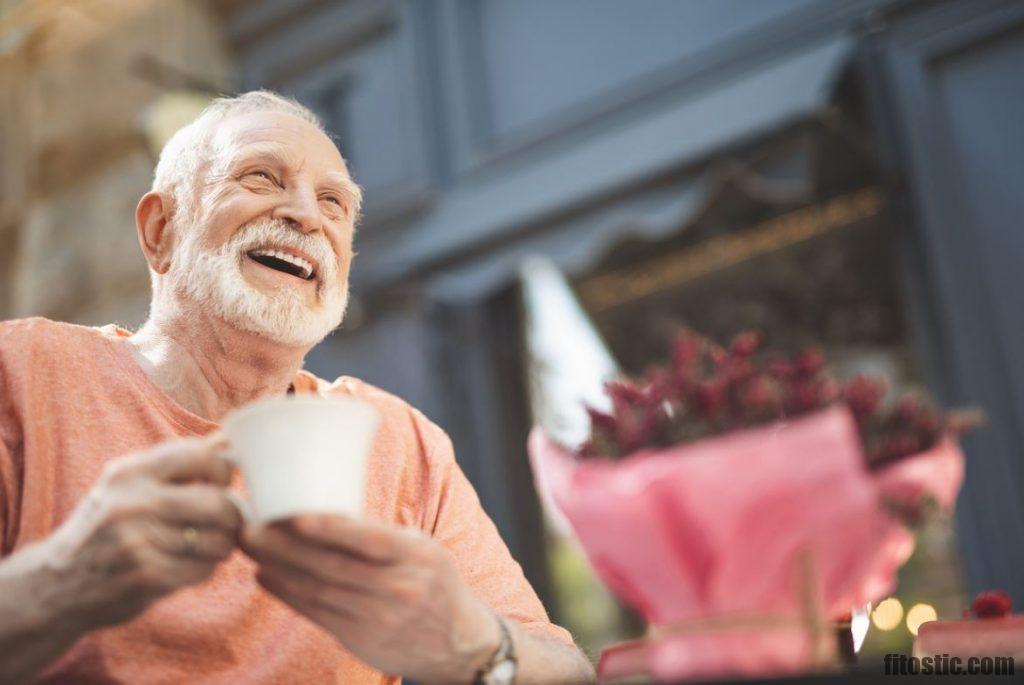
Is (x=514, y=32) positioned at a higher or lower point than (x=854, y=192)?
higher

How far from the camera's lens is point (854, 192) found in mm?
3717

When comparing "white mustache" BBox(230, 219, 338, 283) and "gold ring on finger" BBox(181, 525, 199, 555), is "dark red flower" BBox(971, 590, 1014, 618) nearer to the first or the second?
"gold ring on finger" BBox(181, 525, 199, 555)

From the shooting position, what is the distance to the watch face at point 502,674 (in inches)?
42.3

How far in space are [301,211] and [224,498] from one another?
0.89 metres

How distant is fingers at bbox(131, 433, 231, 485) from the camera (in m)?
0.91

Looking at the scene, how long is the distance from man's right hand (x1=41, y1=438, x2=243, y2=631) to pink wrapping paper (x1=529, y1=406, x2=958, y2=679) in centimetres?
29

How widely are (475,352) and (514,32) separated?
1394 millimetres

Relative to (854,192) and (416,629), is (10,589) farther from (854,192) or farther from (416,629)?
(854,192)

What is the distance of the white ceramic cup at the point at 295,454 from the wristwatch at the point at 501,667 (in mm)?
283

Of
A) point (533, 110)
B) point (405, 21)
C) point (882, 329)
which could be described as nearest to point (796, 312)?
point (882, 329)

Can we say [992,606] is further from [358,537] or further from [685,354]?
[358,537]

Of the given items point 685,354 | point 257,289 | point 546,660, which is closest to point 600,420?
point 685,354

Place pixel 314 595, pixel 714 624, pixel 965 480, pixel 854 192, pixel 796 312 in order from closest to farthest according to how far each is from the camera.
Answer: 1. pixel 714 624
2. pixel 314 595
3. pixel 965 480
4. pixel 854 192
5. pixel 796 312

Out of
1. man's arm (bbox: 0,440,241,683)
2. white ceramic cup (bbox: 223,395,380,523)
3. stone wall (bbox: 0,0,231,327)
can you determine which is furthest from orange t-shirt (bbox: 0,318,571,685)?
stone wall (bbox: 0,0,231,327)
